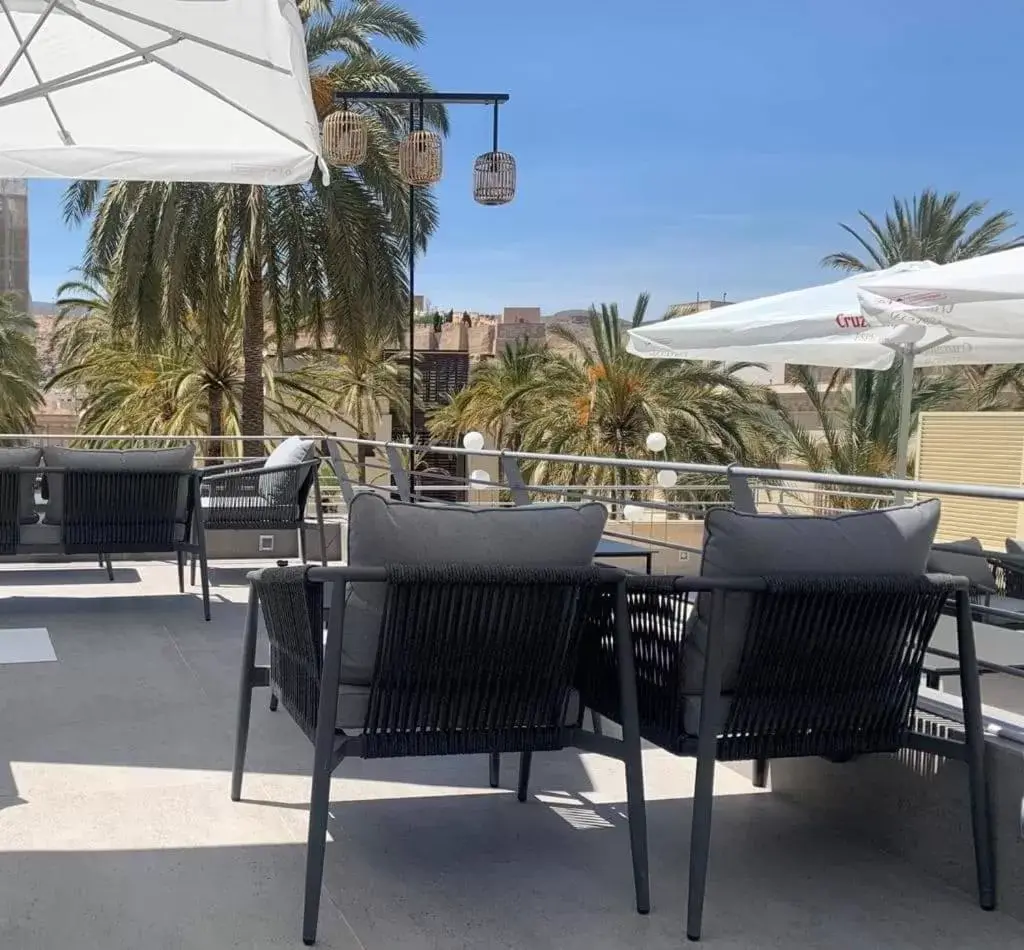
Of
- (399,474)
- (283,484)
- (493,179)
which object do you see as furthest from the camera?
(493,179)

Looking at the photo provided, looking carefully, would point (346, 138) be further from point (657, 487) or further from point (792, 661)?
point (792, 661)

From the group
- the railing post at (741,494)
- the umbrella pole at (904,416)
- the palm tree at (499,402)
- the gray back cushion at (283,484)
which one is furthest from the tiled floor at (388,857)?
the palm tree at (499,402)

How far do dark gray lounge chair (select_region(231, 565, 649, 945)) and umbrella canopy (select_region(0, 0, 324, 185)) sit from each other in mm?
2423

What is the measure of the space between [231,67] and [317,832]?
328 centimetres

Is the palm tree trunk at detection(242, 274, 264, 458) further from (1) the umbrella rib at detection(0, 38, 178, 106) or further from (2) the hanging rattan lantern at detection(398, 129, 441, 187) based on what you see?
(1) the umbrella rib at detection(0, 38, 178, 106)

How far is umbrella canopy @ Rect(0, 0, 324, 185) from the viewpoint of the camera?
14.5ft

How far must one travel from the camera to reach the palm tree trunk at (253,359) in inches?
591

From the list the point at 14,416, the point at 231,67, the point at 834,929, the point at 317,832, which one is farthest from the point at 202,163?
the point at 14,416

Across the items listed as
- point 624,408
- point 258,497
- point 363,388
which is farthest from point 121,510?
point 363,388

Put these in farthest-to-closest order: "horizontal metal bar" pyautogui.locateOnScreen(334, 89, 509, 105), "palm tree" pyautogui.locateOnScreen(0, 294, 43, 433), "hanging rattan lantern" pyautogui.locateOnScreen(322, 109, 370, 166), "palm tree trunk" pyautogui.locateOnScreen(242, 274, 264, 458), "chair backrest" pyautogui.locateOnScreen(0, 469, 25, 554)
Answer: "palm tree" pyautogui.locateOnScreen(0, 294, 43, 433) → "palm tree trunk" pyautogui.locateOnScreen(242, 274, 264, 458) → "horizontal metal bar" pyautogui.locateOnScreen(334, 89, 509, 105) → "hanging rattan lantern" pyautogui.locateOnScreen(322, 109, 370, 166) → "chair backrest" pyautogui.locateOnScreen(0, 469, 25, 554)

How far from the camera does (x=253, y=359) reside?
15.6 meters

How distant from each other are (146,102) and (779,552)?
11.7 feet

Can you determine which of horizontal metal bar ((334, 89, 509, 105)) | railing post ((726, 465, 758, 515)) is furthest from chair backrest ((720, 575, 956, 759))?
horizontal metal bar ((334, 89, 509, 105))

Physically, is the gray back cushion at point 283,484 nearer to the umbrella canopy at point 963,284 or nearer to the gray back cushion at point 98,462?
the gray back cushion at point 98,462
